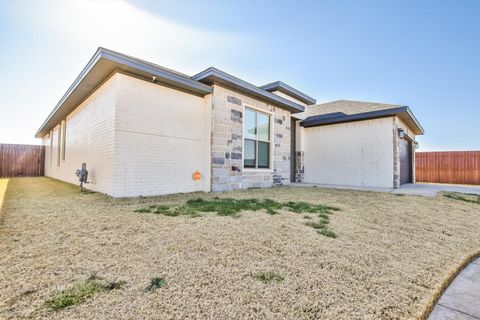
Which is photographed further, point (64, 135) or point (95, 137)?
point (64, 135)

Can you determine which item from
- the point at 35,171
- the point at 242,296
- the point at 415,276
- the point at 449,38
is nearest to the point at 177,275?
the point at 242,296

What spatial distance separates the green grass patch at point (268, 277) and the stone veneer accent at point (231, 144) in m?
4.35

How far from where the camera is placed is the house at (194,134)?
15.9ft

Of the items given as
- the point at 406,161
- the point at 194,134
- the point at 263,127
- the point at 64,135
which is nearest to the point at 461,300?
the point at 194,134

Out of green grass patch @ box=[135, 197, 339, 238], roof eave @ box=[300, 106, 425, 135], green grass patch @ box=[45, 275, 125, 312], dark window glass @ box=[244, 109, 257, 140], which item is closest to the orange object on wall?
green grass patch @ box=[135, 197, 339, 238]

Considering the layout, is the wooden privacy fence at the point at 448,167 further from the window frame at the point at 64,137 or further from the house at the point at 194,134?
the window frame at the point at 64,137

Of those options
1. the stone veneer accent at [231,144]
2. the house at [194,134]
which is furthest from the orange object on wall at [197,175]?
the stone veneer accent at [231,144]

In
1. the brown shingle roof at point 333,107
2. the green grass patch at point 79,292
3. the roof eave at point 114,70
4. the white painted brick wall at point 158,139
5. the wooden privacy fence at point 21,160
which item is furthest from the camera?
the wooden privacy fence at point 21,160

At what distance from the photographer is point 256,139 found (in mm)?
7156

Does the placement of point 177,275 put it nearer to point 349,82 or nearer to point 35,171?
point 349,82

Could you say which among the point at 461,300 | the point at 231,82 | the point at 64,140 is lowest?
the point at 461,300

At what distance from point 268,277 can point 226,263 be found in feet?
1.25

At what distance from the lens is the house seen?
191 inches

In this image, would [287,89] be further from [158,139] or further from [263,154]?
[158,139]
